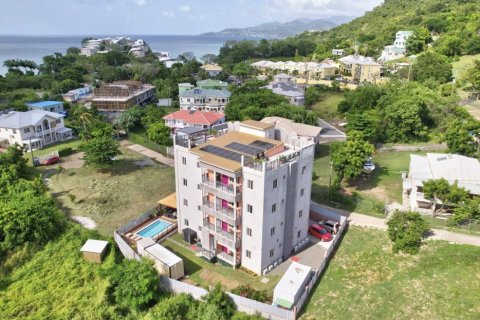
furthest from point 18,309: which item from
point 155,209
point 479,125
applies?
point 479,125

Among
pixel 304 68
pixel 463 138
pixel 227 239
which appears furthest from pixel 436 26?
pixel 227 239

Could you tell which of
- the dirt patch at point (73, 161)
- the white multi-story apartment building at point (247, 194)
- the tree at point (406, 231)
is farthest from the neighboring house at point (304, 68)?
the white multi-story apartment building at point (247, 194)

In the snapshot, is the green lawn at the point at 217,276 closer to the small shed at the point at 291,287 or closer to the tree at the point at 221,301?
the small shed at the point at 291,287

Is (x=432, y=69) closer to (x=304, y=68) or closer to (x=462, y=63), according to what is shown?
(x=462, y=63)

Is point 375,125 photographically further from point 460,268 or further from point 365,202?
point 460,268

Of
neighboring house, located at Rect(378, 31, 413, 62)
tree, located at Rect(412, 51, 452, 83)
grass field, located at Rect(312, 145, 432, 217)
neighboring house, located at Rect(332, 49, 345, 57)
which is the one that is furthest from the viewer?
neighboring house, located at Rect(332, 49, 345, 57)

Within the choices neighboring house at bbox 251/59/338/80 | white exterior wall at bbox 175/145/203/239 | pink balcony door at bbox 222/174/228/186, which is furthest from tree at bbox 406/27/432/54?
pink balcony door at bbox 222/174/228/186

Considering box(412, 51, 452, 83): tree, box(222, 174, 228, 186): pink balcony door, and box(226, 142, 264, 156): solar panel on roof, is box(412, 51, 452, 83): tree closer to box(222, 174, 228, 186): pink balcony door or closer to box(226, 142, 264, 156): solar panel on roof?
box(226, 142, 264, 156): solar panel on roof
